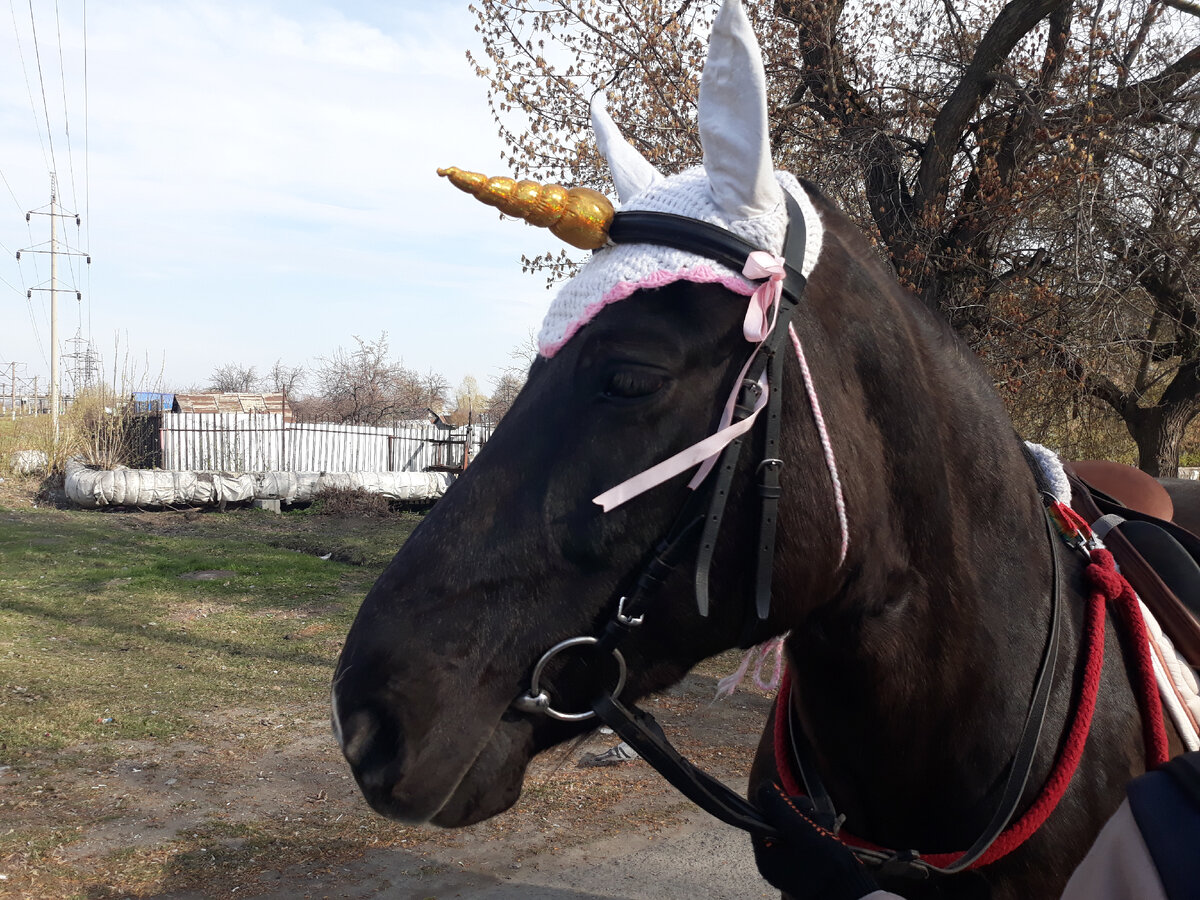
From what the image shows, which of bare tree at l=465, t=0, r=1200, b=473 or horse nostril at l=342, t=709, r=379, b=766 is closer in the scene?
horse nostril at l=342, t=709, r=379, b=766

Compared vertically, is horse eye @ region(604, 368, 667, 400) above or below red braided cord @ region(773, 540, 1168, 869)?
above

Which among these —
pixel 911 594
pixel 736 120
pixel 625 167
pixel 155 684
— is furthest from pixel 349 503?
pixel 736 120

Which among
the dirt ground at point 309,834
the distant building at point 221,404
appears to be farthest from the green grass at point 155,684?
the distant building at point 221,404

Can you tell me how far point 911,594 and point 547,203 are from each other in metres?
1.02

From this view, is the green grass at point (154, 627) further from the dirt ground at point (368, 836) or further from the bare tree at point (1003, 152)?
the bare tree at point (1003, 152)

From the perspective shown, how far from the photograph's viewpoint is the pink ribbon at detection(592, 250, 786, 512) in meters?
1.34

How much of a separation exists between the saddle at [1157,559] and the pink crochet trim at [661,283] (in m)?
1.22

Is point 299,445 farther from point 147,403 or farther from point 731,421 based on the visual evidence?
point 731,421

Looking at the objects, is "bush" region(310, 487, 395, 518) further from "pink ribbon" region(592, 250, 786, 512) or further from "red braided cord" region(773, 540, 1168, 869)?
"pink ribbon" region(592, 250, 786, 512)

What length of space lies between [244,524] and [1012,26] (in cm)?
1462

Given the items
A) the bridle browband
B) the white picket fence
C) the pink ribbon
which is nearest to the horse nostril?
the bridle browband

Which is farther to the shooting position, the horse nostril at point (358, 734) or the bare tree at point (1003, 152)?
the bare tree at point (1003, 152)

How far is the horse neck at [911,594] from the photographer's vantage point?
1522 mm

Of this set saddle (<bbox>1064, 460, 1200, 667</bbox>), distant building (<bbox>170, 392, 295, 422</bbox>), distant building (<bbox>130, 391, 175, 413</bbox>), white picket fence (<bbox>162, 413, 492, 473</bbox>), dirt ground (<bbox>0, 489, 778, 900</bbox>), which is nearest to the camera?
saddle (<bbox>1064, 460, 1200, 667</bbox>)
